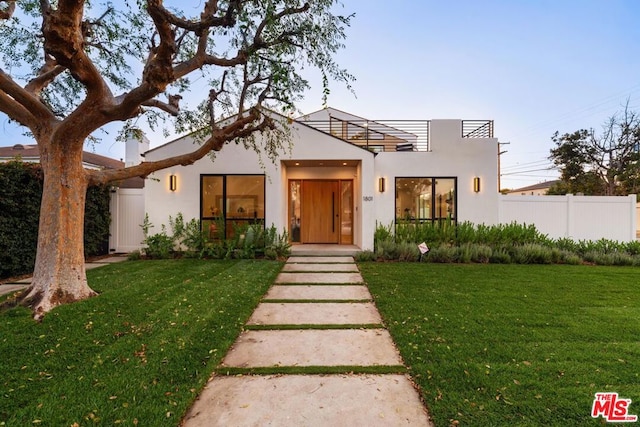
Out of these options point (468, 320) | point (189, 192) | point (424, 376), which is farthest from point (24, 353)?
point (189, 192)

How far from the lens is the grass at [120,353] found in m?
1.87

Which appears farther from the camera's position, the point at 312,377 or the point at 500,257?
the point at 500,257

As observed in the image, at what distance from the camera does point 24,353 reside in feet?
8.46

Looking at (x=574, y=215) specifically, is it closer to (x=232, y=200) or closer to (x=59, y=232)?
(x=232, y=200)

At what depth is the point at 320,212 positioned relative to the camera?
10.9m

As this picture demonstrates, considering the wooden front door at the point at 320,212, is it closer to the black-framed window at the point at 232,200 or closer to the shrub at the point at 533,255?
the black-framed window at the point at 232,200

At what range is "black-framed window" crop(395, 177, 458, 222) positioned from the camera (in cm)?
908

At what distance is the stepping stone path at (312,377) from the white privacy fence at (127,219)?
6.69m

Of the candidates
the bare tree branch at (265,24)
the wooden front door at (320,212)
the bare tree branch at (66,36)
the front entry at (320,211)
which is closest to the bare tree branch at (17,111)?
the bare tree branch at (66,36)

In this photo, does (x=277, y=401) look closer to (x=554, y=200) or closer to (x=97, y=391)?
(x=97, y=391)

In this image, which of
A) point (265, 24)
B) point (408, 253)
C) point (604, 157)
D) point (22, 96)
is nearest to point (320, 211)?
point (408, 253)

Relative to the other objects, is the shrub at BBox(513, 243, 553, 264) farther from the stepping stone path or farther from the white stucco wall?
the stepping stone path

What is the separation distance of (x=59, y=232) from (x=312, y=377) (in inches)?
153

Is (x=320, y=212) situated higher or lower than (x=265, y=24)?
lower
